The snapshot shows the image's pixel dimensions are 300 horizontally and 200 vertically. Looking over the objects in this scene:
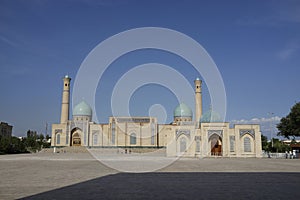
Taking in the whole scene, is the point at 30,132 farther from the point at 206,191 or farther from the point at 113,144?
the point at 206,191

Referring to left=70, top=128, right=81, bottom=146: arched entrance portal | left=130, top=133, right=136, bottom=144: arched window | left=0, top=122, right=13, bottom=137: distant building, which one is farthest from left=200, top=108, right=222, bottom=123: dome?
left=0, top=122, right=13, bottom=137: distant building

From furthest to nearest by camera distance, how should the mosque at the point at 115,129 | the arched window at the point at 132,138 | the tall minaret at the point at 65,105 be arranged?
the tall minaret at the point at 65,105 < the arched window at the point at 132,138 < the mosque at the point at 115,129

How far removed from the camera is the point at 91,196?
7.12 m

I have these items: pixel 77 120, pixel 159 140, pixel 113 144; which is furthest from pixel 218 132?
pixel 77 120

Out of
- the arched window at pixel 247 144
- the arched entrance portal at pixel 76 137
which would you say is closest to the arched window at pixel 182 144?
the arched window at pixel 247 144

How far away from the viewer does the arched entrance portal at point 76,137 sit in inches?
2334

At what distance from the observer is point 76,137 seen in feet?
196

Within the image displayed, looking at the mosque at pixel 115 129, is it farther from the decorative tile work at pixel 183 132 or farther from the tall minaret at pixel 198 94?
the decorative tile work at pixel 183 132

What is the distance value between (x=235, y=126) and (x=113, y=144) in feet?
87.6

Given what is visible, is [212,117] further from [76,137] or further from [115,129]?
[76,137]

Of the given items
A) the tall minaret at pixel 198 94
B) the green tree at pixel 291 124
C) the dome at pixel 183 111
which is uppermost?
the tall minaret at pixel 198 94

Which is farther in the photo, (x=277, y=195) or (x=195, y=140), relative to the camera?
(x=195, y=140)

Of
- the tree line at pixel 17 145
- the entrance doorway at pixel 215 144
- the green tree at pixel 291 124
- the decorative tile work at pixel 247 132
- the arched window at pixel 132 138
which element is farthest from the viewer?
the arched window at pixel 132 138

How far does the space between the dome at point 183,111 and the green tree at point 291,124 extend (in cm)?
2421
